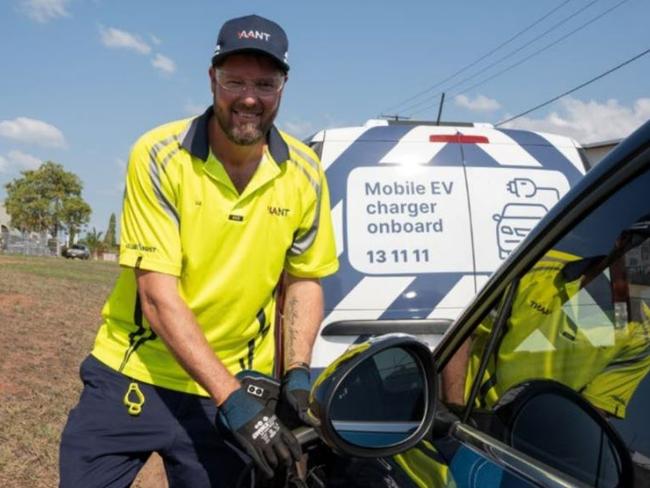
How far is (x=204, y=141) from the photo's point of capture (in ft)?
8.49

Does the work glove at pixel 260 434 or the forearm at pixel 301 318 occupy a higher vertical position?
the forearm at pixel 301 318

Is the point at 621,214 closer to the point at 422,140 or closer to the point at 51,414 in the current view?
the point at 422,140

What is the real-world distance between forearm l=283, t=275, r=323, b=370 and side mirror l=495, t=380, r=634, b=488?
1.01m

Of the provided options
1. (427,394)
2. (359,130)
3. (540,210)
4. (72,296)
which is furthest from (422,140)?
(72,296)

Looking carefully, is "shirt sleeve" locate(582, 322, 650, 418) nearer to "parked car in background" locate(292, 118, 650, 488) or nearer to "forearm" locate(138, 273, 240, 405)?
"parked car in background" locate(292, 118, 650, 488)

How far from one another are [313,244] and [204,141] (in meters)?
0.52

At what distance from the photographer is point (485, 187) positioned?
4324mm

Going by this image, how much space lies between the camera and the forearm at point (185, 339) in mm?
2141

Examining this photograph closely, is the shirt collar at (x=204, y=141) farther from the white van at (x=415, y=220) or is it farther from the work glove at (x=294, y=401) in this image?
the white van at (x=415, y=220)

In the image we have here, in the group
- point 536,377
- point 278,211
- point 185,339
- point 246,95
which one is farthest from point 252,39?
point 536,377

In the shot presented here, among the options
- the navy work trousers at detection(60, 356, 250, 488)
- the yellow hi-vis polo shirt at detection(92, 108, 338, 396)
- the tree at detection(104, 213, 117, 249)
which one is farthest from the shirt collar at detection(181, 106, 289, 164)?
the tree at detection(104, 213, 117, 249)

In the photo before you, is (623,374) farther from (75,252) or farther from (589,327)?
(75,252)

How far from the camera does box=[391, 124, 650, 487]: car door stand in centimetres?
134

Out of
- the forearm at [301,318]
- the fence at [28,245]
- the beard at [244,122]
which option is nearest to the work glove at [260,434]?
the forearm at [301,318]
